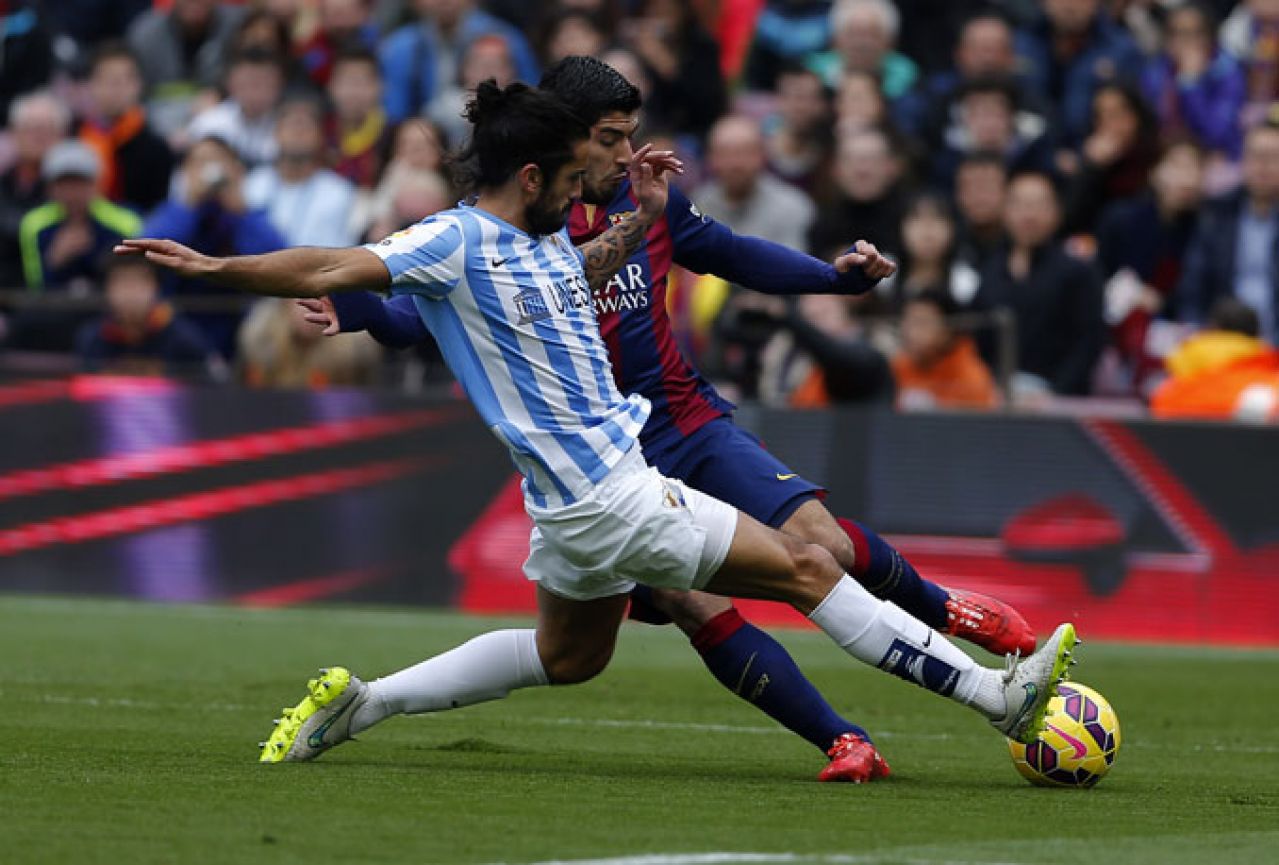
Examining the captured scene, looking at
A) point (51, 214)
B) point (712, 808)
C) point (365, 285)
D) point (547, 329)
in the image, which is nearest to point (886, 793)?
point (712, 808)

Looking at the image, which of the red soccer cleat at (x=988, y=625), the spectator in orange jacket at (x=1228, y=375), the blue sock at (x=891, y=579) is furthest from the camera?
the spectator in orange jacket at (x=1228, y=375)

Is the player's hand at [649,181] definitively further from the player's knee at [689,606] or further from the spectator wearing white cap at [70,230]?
the spectator wearing white cap at [70,230]

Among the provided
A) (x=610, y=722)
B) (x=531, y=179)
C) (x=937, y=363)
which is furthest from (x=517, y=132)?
(x=937, y=363)

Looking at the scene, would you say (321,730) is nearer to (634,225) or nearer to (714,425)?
Answer: (714,425)

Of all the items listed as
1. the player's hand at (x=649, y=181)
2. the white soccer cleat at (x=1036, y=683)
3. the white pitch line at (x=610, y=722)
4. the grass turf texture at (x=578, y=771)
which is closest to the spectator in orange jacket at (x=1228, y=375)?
the grass turf texture at (x=578, y=771)

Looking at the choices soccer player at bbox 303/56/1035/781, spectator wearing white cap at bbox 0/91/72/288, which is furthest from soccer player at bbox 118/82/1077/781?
spectator wearing white cap at bbox 0/91/72/288

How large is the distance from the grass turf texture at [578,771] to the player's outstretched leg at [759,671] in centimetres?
18

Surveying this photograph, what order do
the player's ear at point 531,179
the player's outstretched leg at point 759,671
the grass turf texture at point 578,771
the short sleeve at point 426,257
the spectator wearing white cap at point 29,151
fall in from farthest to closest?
the spectator wearing white cap at point 29,151, the player's outstretched leg at point 759,671, the player's ear at point 531,179, the short sleeve at point 426,257, the grass turf texture at point 578,771

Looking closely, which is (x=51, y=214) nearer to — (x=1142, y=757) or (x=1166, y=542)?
(x=1166, y=542)

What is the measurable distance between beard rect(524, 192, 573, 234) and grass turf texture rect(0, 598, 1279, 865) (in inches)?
66.9

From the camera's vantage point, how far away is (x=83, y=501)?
1503cm

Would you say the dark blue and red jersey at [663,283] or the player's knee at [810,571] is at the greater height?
the dark blue and red jersey at [663,283]

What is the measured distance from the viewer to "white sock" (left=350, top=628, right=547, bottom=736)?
782 centimetres

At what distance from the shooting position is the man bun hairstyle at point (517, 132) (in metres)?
7.13
